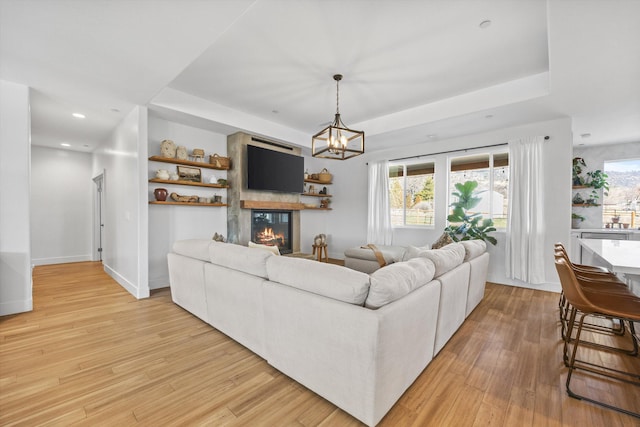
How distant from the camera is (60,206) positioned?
233 inches

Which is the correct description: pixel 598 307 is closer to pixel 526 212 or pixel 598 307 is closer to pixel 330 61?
pixel 526 212

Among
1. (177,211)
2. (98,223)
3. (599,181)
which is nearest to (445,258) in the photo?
(177,211)

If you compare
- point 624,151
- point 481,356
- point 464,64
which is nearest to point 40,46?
point 464,64

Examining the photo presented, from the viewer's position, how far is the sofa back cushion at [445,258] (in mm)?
2133

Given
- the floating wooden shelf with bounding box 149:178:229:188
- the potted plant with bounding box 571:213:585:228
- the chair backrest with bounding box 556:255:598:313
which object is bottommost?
the chair backrest with bounding box 556:255:598:313

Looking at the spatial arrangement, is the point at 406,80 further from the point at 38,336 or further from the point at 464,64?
the point at 38,336

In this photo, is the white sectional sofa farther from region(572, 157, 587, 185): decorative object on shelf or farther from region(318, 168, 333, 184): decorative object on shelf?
region(572, 157, 587, 185): decorative object on shelf

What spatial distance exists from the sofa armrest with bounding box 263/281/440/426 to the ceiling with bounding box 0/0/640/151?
2.05m

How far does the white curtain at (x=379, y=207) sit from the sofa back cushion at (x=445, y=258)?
312 cm

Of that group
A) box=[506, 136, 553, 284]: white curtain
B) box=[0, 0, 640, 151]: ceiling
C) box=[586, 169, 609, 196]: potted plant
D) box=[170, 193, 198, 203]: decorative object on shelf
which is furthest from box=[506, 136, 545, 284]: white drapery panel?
box=[170, 193, 198, 203]: decorative object on shelf

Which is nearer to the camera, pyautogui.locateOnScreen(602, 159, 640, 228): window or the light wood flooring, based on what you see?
the light wood flooring

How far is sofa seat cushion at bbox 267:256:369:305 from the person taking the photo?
1.51 m

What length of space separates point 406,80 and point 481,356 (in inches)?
124

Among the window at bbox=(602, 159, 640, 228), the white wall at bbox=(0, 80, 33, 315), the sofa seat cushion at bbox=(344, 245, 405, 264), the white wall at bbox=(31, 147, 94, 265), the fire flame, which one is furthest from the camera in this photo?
the white wall at bbox=(31, 147, 94, 265)
